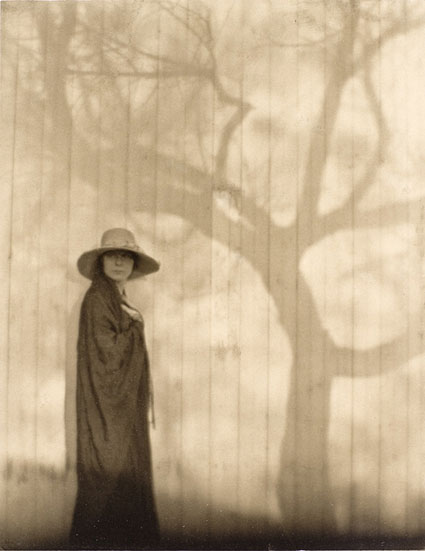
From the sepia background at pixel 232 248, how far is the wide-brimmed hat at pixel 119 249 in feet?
0.19

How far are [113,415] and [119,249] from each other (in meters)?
1.06

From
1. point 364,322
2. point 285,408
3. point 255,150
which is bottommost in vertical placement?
point 285,408

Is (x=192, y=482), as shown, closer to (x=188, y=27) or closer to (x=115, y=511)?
(x=115, y=511)

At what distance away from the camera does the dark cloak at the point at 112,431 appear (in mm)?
4363

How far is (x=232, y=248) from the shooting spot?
14.6 ft

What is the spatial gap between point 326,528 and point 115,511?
1.35 meters

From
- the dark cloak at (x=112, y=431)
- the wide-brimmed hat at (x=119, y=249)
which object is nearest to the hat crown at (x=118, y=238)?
the wide-brimmed hat at (x=119, y=249)

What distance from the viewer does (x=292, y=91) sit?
4.48 metres

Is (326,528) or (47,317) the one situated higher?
(47,317)

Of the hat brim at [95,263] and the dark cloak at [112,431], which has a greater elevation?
the hat brim at [95,263]

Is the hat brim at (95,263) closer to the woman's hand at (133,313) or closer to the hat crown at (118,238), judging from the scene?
the hat crown at (118,238)

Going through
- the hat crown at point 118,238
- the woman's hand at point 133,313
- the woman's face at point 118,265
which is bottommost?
the woman's hand at point 133,313

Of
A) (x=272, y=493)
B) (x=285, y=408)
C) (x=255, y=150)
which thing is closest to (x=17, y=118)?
(x=255, y=150)

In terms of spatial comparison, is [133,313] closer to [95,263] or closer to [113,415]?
[95,263]
